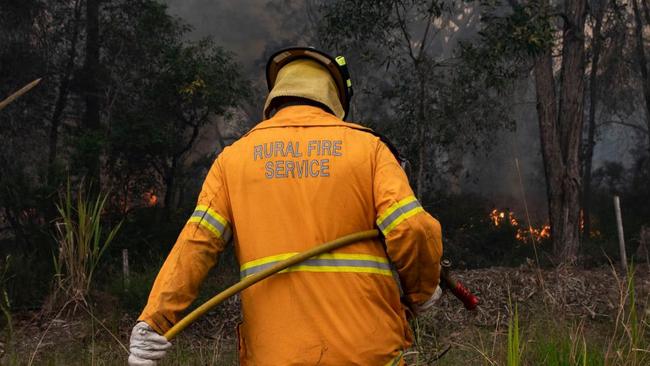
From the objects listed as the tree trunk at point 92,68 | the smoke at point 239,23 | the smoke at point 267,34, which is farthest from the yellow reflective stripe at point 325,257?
the smoke at point 239,23

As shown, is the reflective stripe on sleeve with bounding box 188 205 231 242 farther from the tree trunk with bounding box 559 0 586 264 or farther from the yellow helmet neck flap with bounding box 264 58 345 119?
the tree trunk with bounding box 559 0 586 264

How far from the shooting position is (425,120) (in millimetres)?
12180

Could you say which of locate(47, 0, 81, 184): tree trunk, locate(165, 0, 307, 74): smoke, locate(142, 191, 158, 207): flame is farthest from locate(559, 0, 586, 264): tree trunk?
locate(165, 0, 307, 74): smoke

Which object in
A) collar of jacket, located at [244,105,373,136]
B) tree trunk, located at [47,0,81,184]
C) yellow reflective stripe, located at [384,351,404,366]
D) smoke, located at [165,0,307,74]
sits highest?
smoke, located at [165,0,307,74]

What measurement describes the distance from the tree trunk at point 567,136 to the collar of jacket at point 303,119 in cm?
1078

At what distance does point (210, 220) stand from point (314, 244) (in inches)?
15.1

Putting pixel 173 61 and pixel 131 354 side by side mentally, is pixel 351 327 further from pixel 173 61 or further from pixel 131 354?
pixel 173 61

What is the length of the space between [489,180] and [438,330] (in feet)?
118

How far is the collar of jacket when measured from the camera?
2.30m

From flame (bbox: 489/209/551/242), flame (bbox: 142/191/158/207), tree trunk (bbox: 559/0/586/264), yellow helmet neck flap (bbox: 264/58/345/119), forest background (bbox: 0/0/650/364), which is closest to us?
yellow helmet neck flap (bbox: 264/58/345/119)

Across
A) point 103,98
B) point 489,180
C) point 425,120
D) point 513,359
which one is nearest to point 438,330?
point 513,359

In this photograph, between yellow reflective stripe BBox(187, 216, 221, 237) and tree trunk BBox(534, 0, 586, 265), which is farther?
tree trunk BBox(534, 0, 586, 265)

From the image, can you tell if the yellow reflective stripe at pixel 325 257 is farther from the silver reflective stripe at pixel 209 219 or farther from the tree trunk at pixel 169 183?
the tree trunk at pixel 169 183

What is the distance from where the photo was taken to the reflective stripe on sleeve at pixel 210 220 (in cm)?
225
